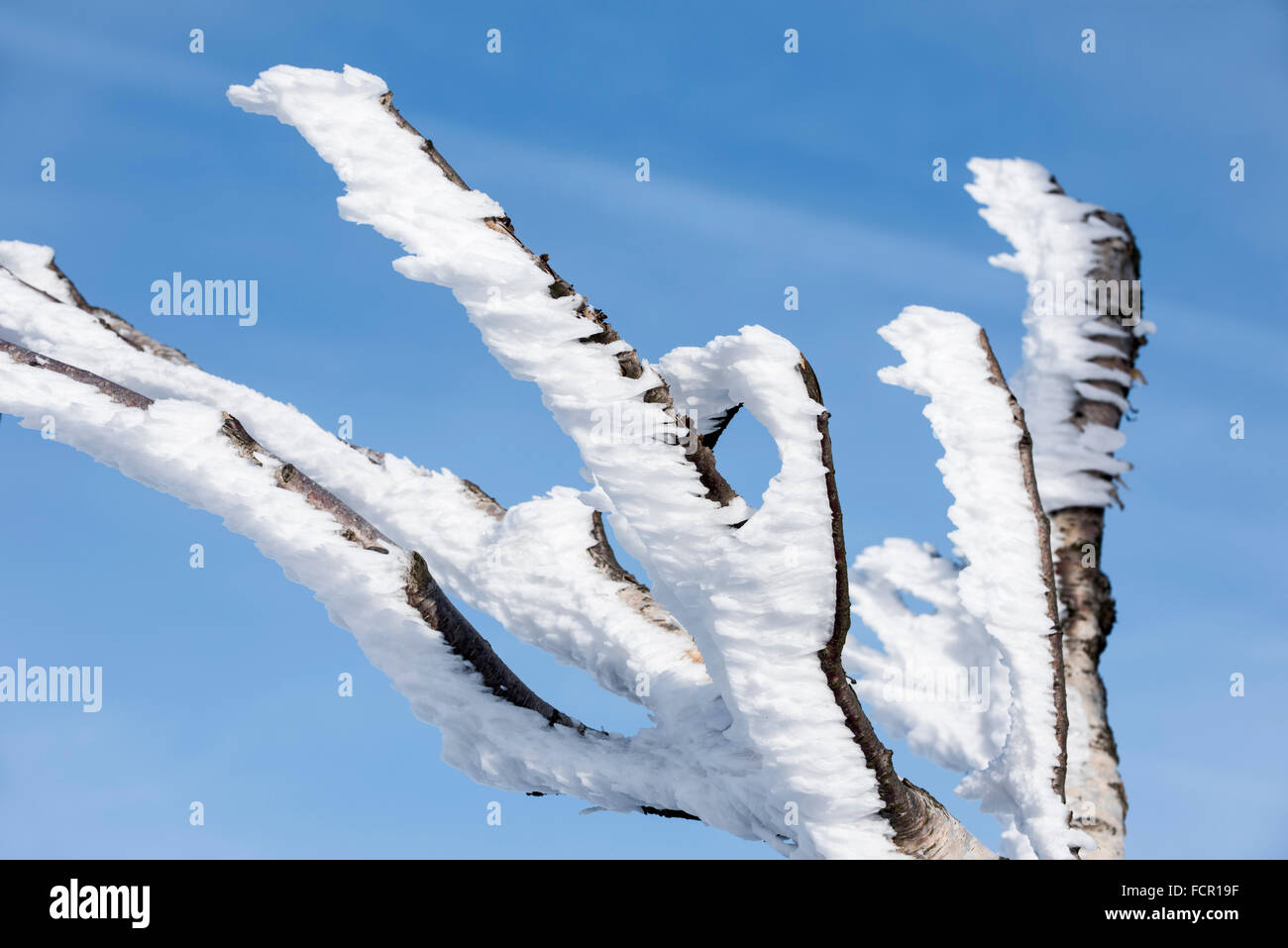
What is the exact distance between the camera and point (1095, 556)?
5.52 meters

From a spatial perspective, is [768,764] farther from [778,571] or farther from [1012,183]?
[1012,183]

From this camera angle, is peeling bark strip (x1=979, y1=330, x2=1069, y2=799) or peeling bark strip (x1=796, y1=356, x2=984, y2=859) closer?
peeling bark strip (x1=796, y1=356, x2=984, y2=859)

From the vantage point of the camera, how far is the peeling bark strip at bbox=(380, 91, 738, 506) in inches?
84.2

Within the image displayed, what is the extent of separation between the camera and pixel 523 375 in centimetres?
216

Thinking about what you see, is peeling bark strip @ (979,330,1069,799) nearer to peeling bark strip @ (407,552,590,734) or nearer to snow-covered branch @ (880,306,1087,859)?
snow-covered branch @ (880,306,1087,859)

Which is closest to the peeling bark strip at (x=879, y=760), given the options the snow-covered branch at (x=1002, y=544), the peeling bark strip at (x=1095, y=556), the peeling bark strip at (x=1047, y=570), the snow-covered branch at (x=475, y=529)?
the snow-covered branch at (x=1002, y=544)

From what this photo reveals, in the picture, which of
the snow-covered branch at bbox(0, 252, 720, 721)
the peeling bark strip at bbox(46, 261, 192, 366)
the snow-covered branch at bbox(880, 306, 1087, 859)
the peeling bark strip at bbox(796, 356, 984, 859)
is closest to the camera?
the peeling bark strip at bbox(796, 356, 984, 859)

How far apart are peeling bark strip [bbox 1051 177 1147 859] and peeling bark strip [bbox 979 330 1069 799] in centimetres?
195

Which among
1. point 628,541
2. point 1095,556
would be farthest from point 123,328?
point 1095,556

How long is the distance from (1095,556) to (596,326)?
4282 mm

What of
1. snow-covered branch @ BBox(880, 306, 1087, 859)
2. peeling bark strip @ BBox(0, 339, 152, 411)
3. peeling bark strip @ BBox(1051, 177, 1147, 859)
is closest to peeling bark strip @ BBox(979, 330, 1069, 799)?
snow-covered branch @ BBox(880, 306, 1087, 859)
